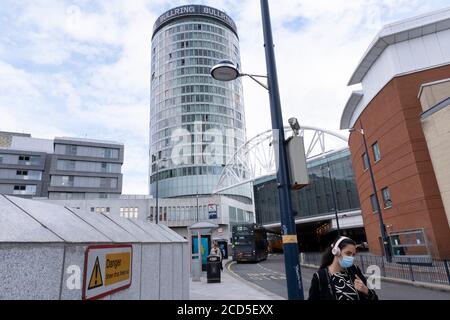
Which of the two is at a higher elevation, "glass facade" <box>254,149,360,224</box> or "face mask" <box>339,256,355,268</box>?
"glass facade" <box>254,149,360,224</box>

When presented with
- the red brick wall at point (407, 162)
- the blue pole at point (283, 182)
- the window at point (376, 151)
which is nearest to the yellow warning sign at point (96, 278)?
the blue pole at point (283, 182)

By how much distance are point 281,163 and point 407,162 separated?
22546 mm

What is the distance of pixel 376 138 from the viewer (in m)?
27.7

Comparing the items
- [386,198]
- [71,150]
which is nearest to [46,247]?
[386,198]

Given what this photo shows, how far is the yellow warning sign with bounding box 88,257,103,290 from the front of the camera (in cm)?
374

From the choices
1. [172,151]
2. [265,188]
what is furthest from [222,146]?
[265,188]

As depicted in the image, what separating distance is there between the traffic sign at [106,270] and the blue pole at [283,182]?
96.6 inches

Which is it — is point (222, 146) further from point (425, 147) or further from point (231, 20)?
point (425, 147)

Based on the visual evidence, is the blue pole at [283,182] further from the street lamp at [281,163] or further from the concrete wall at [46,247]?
the concrete wall at [46,247]

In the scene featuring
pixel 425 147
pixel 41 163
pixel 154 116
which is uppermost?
pixel 154 116

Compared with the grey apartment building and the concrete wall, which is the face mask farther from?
the grey apartment building

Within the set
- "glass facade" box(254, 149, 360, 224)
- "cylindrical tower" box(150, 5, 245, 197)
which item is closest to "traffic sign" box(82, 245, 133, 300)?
"glass facade" box(254, 149, 360, 224)

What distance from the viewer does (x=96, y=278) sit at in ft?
12.7

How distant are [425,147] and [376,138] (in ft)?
18.6
